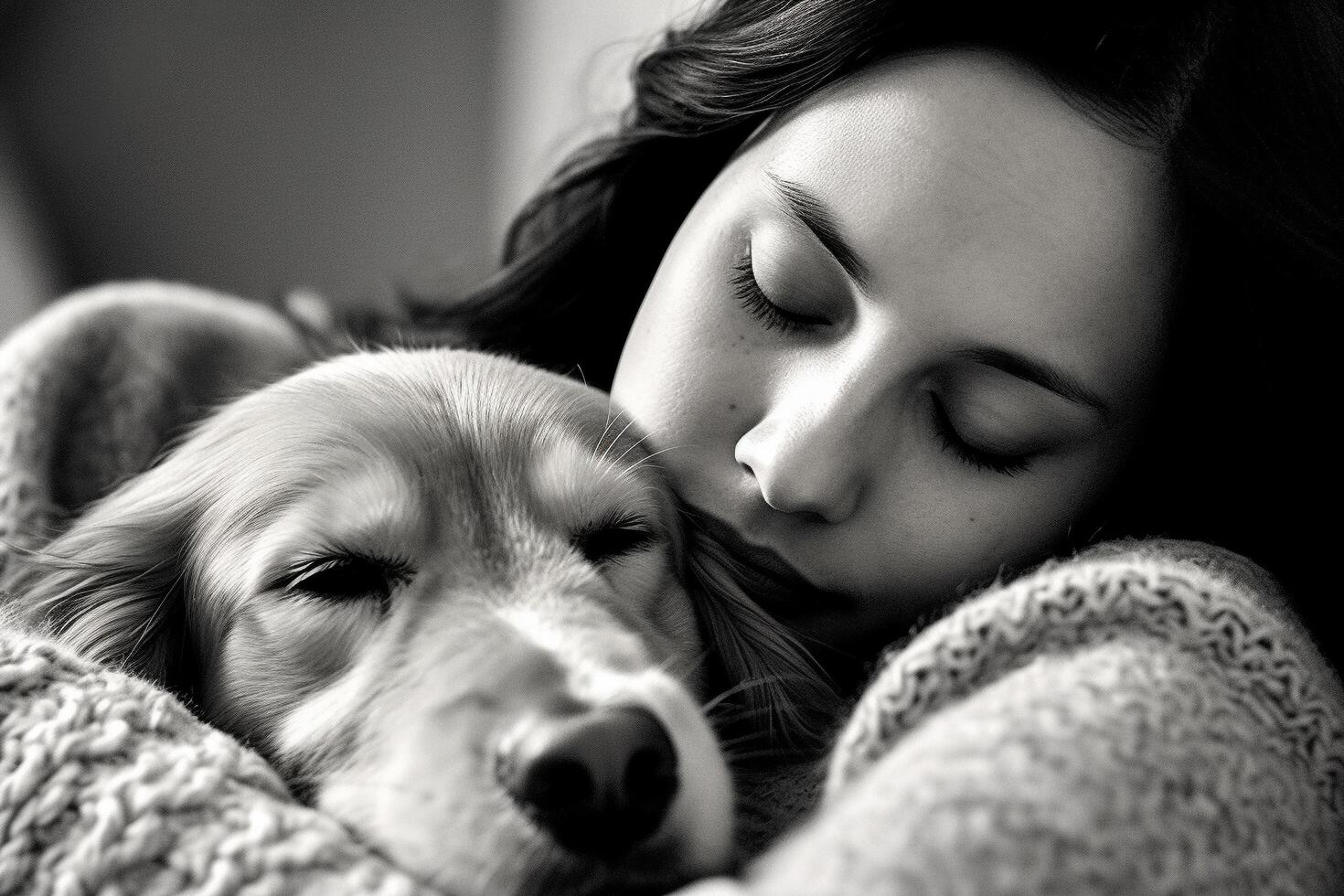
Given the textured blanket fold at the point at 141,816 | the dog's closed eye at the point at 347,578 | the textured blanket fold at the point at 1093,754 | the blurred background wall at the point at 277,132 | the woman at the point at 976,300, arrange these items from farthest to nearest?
1. the blurred background wall at the point at 277,132
2. the woman at the point at 976,300
3. the dog's closed eye at the point at 347,578
4. the textured blanket fold at the point at 141,816
5. the textured blanket fold at the point at 1093,754

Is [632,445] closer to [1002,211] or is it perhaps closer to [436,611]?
[436,611]

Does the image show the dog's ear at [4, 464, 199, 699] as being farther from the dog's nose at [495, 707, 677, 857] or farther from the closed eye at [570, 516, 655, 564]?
the dog's nose at [495, 707, 677, 857]

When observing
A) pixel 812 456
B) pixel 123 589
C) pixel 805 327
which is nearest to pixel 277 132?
pixel 123 589

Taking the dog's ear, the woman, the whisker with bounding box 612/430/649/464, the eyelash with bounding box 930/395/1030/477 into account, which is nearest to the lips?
the woman

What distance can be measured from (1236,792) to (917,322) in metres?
0.62

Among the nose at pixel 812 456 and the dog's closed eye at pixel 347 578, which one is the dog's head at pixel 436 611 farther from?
the nose at pixel 812 456

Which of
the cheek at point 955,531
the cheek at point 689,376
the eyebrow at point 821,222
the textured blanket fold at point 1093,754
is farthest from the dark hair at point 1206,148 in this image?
the textured blanket fold at point 1093,754

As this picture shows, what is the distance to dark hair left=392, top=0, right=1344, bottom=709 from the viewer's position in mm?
1349

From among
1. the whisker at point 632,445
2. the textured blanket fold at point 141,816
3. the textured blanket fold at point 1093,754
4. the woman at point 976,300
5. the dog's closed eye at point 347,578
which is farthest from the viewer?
the whisker at point 632,445

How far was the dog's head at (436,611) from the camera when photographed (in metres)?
0.88

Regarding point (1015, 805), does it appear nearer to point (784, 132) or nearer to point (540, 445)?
point (540, 445)

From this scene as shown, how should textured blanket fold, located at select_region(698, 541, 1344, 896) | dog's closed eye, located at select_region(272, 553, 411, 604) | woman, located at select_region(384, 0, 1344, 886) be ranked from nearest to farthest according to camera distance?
textured blanket fold, located at select_region(698, 541, 1344, 896) < dog's closed eye, located at select_region(272, 553, 411, 604) < woman, located at select_region(384, 0, 1344, 886)

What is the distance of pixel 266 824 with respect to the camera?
0.84m

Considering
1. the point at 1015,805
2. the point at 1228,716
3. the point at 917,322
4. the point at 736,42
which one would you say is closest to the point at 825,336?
the point at 917,322
